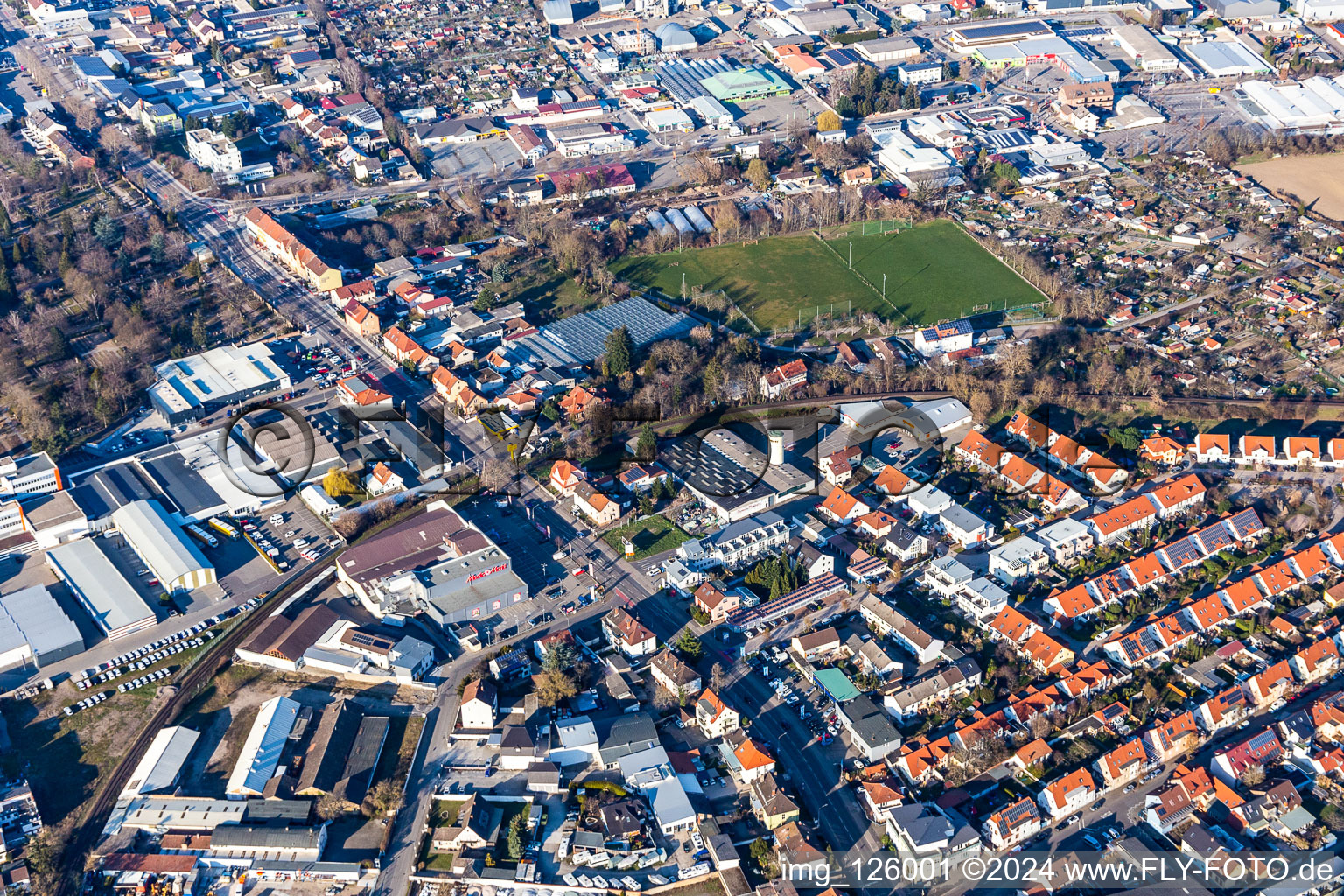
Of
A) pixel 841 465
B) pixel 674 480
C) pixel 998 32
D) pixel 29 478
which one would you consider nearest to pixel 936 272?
pixel 841 465

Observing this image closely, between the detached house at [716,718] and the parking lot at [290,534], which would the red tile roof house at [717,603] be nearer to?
the detached house at [716,718]

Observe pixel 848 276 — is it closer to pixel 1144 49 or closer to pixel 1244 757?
pixel 1244 757

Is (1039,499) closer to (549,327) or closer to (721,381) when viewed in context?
(721,381)

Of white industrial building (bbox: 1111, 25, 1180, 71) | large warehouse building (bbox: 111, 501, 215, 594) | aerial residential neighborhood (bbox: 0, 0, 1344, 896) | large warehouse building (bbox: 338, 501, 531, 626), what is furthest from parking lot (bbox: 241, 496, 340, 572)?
white industrial building (bbox: 1111, 25, 1180, 71)

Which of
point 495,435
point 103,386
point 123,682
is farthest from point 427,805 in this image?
point 103,386

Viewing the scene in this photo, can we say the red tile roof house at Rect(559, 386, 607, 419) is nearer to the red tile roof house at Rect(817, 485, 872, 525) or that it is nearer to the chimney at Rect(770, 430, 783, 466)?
the chimney at Rect(770, 430, 783, 466)

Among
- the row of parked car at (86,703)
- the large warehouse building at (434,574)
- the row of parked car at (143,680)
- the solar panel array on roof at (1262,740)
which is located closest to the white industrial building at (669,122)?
the large warehouse building at (434,574)
